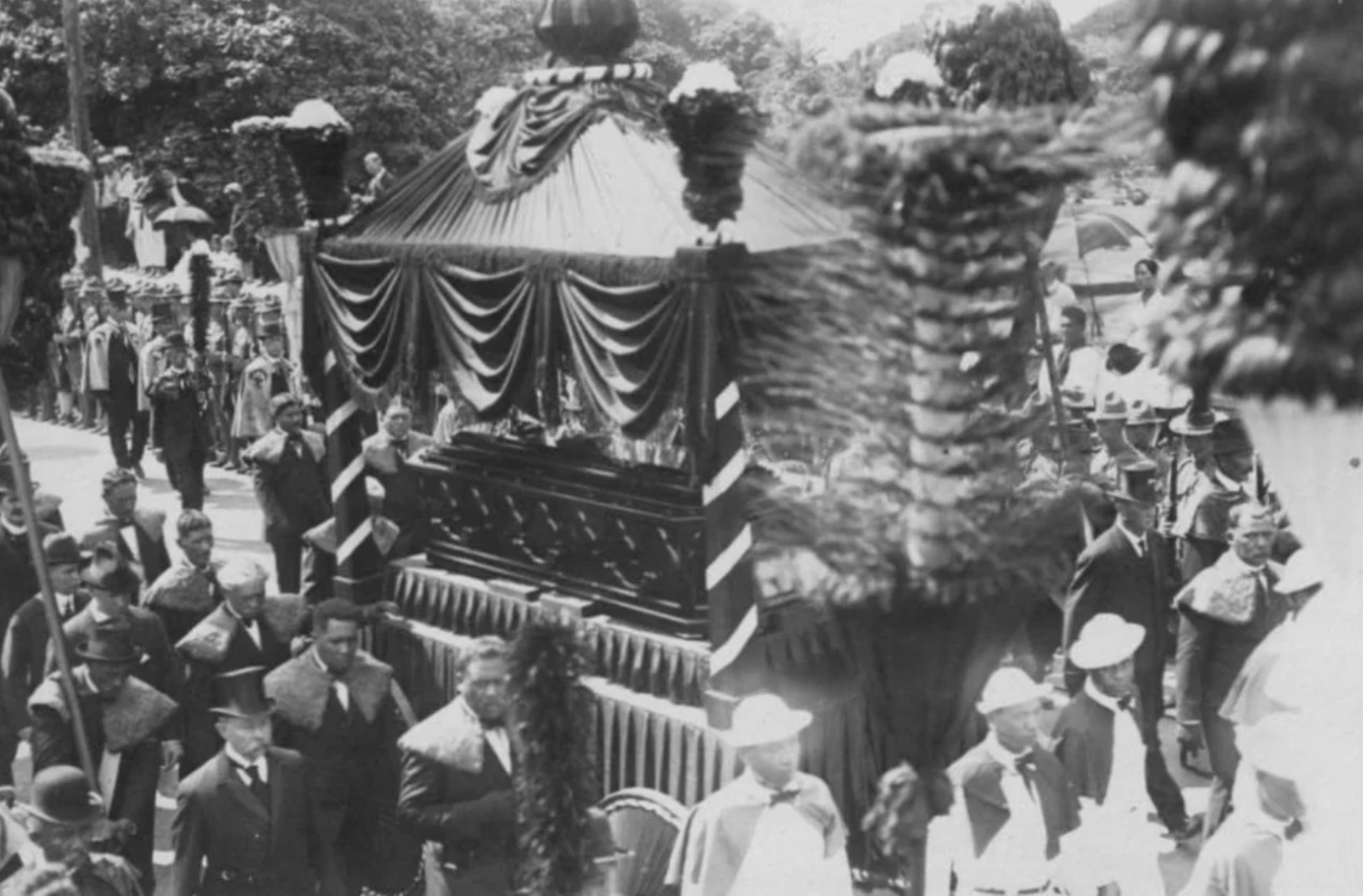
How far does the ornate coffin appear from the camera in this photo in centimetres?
656

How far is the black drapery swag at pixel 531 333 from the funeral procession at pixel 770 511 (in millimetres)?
23

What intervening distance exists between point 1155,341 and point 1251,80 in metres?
0.27

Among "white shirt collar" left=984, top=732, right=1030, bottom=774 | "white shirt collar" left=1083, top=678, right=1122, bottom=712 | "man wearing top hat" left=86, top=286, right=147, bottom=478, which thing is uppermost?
"white shirt collar" left=984, top=732, right=1030, bottom=774

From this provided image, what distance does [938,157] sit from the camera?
4.60ft

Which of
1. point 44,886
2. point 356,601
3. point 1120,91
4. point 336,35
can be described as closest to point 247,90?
point 336,35

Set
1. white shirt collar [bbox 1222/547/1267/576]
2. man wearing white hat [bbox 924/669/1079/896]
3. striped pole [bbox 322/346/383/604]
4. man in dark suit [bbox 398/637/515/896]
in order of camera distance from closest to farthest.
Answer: man wearing white hat [bbox 924/669/1079/896]
man in dark suit [bbox 398/637/515/896]
white shirt collar [bbox 1222/547/1267/576]
striped pole [bbox 322/346/383/604]

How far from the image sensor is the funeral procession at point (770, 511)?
1.43 metres

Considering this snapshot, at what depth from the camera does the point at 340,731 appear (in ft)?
19.3

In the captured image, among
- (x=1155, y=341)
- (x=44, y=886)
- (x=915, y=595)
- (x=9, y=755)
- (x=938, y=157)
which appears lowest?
(x=9, y=755)

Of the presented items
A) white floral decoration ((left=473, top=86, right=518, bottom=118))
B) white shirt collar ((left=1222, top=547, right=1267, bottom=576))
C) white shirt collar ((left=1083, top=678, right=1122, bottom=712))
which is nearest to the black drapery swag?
white floral decoration ((left=473, top=86, right=518, bottom=118))

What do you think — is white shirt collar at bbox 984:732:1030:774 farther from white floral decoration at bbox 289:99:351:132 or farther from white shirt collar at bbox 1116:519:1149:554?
white floral decoration at bbox 289:99:351:132

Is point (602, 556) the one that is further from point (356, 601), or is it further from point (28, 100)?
point (28, 100)

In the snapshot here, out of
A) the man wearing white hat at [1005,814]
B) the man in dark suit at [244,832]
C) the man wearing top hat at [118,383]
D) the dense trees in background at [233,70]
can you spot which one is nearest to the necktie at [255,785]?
the man in dark suit at [244,832]

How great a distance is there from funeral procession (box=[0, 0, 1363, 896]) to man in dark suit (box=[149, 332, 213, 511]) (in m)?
2.01
